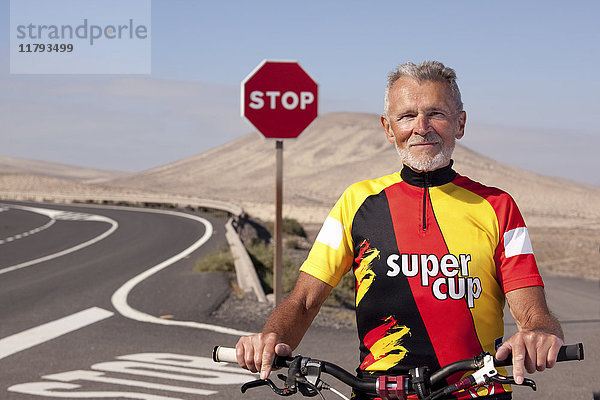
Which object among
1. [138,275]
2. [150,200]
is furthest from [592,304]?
[150,200]

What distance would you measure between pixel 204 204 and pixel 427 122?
42.8m

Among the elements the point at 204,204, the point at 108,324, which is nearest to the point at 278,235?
the point at 108,324

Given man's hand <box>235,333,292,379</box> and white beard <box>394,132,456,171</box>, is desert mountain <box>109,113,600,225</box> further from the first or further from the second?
man's hand <box>235,333,292,379</box>

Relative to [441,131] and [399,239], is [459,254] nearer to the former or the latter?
[399,239]

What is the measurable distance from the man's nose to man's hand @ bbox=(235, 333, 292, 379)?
98 cm

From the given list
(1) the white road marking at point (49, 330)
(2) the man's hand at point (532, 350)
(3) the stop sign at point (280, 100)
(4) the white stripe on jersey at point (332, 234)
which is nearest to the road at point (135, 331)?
(1) the white road marking at point (49, 330)

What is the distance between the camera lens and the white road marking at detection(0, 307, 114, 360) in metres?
8.38

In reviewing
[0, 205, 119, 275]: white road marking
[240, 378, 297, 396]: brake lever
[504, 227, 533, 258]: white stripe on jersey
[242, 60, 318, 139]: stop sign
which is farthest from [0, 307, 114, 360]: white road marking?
[504, 227, 533, 258]: white stripe on jersey

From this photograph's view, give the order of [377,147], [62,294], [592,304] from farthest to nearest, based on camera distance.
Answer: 1. [377,147]
2. [592,304]
3. [62,294]

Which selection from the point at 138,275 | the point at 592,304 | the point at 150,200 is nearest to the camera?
the point at 592,304

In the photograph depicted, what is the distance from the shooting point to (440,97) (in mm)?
2885

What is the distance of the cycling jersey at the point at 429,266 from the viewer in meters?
2.72

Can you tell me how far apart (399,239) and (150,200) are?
4870cm

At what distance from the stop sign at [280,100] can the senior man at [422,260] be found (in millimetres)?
6677
